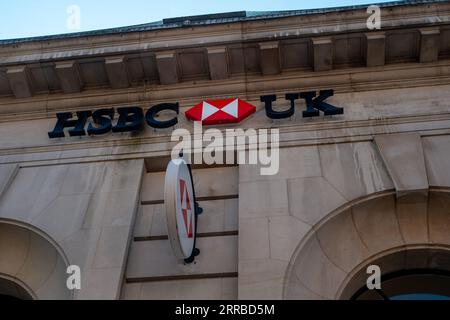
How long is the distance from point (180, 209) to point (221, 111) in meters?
4.10

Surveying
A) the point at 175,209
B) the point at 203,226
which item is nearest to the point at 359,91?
the point at 203,226

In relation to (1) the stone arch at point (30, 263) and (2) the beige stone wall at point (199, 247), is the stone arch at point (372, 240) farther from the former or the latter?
(1) the stone arch at point (30, 263)

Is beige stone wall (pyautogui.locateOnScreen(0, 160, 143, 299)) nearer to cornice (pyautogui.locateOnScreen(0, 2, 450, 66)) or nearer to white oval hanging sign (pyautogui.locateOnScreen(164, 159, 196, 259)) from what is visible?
white oval hanging sign (pyautogui.locateOnScreen(164, 159, 196, 259))

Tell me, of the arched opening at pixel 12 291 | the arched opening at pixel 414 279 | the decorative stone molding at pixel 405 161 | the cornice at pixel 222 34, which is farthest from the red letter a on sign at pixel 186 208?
the cornice at pixel 222 34

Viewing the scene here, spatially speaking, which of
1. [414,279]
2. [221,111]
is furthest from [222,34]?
[414,279]

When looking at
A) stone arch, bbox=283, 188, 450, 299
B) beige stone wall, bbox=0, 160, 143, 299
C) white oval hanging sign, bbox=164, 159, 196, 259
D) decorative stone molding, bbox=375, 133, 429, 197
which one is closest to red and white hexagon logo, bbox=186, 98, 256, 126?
beige stone wall, bbox=0, 160, 143, 299

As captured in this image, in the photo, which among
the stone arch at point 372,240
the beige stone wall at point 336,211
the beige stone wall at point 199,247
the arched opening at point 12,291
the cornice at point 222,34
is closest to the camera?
the beige stone wall at point 199,247

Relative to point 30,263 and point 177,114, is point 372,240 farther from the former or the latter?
point 30,263

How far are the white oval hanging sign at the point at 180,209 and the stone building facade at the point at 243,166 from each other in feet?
1.99

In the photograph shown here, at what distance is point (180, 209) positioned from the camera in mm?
7855

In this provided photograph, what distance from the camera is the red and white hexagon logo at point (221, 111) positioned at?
11.2 metres

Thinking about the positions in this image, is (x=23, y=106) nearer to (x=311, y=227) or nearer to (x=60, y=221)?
(x=60, y=221)

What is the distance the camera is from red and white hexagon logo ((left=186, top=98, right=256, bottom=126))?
443 inches

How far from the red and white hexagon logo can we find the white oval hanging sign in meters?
2.63
